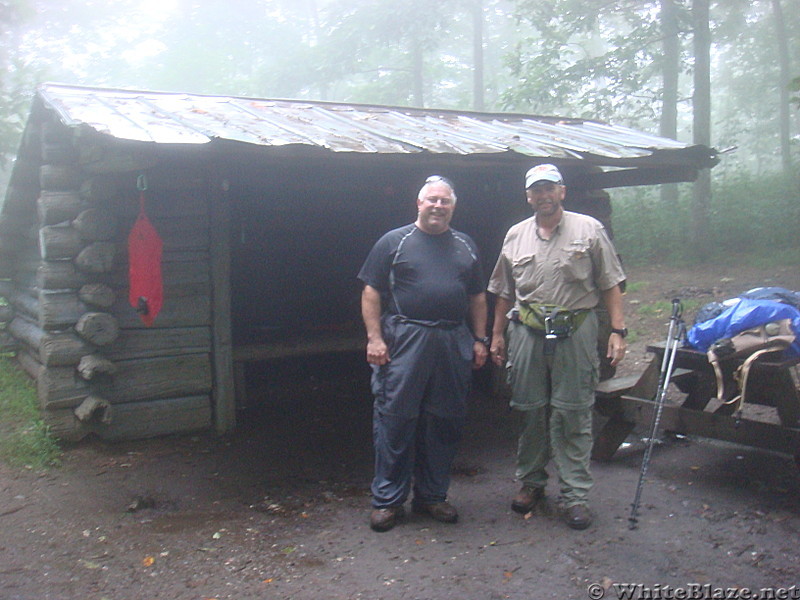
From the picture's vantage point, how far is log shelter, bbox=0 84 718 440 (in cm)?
542

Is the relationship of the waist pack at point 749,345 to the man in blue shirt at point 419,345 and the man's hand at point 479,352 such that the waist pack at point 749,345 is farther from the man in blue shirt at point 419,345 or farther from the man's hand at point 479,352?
the man in blue shirt at point 419,345

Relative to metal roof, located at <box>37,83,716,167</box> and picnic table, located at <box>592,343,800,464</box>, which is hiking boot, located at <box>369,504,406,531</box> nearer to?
picnic table, located at <box>592,343,800,464</box>

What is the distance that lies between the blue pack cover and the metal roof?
169 centimetres

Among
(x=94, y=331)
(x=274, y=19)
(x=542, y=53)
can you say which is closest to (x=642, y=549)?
(x=94, y=331)

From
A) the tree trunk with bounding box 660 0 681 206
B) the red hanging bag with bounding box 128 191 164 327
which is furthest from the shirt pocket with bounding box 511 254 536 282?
the tree trunk with bounding box 660 0 681 206

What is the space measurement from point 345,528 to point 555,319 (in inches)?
74.5

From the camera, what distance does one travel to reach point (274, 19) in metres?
35.1

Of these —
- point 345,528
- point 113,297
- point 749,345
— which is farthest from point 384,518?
point 113,297

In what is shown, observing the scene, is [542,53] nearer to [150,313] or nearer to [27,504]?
[150,313]

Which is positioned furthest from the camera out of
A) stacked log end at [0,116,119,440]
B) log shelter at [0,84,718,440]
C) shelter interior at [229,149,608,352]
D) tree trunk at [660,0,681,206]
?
tree trunk at [660,0,681,206]

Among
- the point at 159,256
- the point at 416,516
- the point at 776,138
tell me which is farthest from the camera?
the point at 776,138

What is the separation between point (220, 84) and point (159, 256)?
28473 millimetres

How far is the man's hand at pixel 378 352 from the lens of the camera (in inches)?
178

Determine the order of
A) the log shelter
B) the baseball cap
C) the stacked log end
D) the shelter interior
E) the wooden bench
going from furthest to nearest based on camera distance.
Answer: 1. the shelter interior
2. the wooden bench
3. the stacked log end
4. the log shelter
5. the baseball cap
